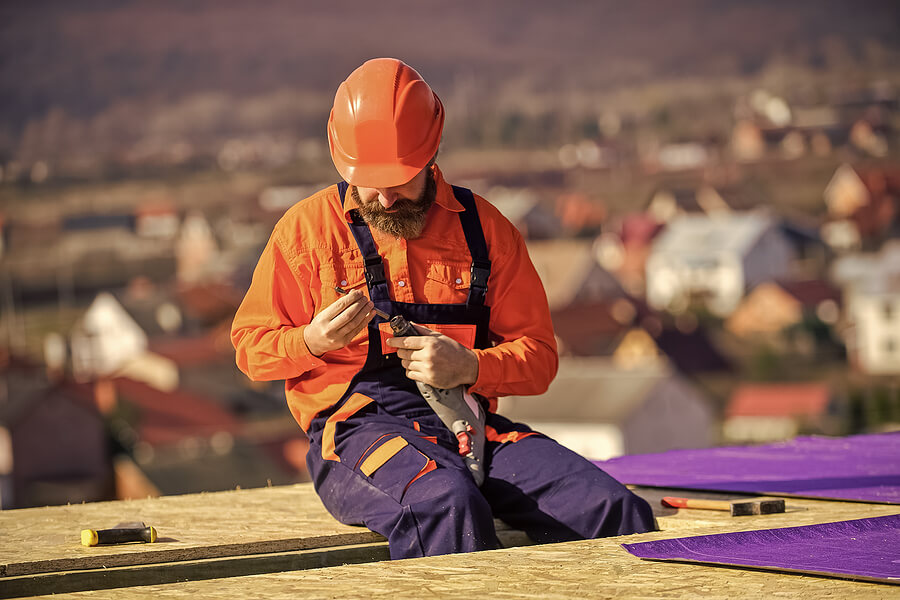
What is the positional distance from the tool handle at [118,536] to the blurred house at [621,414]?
122 ft

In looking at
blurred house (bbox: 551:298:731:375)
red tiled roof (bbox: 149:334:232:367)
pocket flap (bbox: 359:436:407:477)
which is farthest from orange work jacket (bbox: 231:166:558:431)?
red tiled roof (bbox: 149:334:232:367)

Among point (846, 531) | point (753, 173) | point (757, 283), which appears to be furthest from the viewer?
point (753, 173)

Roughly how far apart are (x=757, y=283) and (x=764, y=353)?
57.3 feet

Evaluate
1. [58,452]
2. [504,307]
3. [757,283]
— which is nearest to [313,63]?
[757,283]

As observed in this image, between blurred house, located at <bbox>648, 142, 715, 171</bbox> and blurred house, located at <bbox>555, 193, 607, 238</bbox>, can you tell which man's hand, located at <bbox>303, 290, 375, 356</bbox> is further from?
blurred house, located at <bbox>648, 142, 715, 171</bbox>

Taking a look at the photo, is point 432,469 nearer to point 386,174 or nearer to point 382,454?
point 382,454

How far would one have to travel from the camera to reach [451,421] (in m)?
3.48

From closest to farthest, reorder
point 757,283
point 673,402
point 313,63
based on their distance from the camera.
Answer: point 673,402 < point 757,283 < point 313,63

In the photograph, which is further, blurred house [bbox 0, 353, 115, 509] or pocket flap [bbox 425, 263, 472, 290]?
blurred house [bbox 0, 353, 115, 509]

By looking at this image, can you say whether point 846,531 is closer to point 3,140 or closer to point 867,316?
point 867,316

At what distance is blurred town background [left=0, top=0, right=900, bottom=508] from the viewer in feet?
183

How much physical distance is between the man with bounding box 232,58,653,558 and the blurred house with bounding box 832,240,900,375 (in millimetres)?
72538

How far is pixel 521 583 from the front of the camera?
8.33 feet

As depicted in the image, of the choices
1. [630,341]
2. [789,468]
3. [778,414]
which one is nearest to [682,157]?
[630,341]
